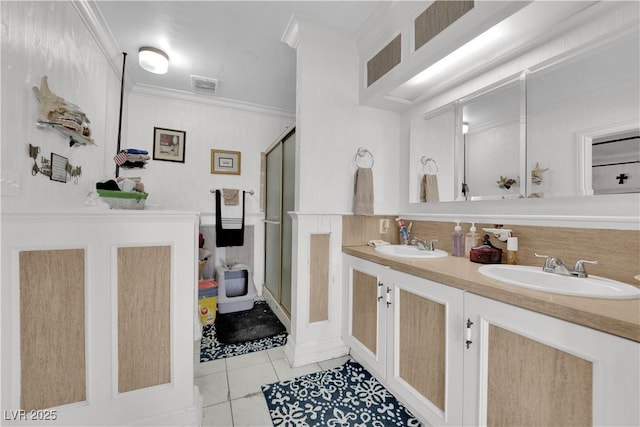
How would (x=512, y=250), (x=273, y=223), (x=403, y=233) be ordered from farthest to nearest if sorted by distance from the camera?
(x=273, y=223) < (x=403, y=233) < (x=512, y=250)

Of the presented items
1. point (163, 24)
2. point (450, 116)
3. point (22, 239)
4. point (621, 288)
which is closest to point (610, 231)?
point (621, 288)

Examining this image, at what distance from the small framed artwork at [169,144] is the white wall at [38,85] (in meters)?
0.81

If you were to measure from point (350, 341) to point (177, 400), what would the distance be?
1.14 m

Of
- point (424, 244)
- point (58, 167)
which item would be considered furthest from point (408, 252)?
point (58, 167)

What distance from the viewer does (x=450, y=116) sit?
177cm

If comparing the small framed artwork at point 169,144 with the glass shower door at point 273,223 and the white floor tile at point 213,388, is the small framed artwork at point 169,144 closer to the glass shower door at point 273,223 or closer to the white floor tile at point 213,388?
the glass shower door at point 273,223

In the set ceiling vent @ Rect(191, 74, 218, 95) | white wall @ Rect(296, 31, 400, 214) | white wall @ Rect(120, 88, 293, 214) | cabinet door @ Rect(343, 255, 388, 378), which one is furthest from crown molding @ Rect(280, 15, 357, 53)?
cabinet door @ Rect(343, 255, 388, 378)

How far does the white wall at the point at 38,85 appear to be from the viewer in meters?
1.07

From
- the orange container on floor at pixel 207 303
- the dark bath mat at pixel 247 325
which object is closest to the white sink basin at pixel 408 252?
the dark bath mat at pixel 247 325

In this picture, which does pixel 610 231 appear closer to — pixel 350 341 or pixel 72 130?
pixel 350 341

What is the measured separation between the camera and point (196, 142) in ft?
10.2

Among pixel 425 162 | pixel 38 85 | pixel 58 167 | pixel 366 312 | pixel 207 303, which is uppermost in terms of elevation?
pixel 38 85

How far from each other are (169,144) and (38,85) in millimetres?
1763

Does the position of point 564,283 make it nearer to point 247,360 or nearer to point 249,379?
point 249,379
